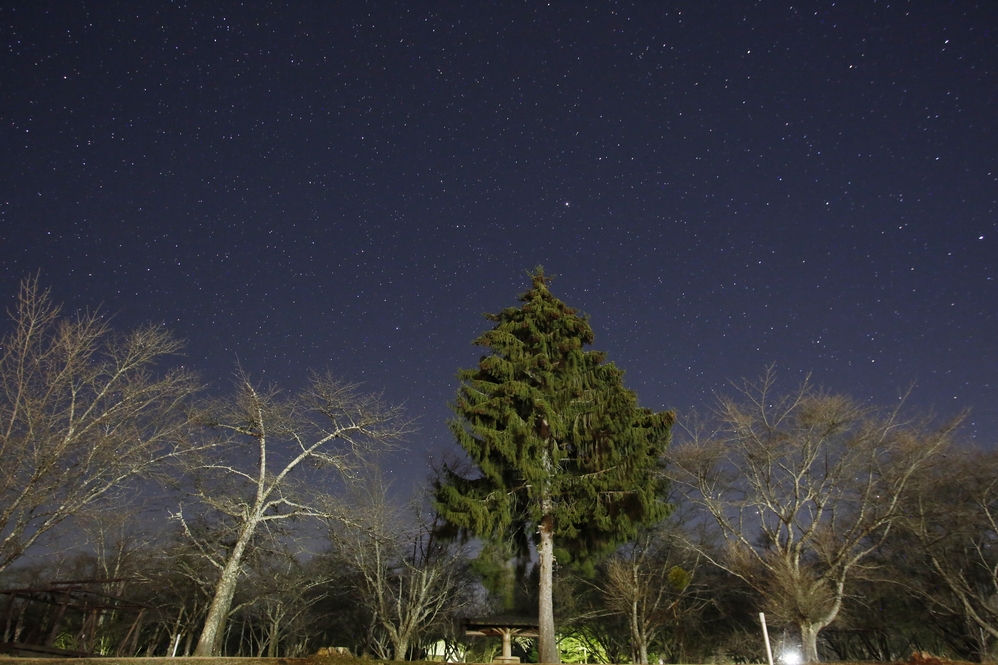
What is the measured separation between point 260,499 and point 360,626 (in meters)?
28.6

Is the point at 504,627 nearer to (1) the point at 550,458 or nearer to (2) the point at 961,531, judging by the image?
(1) the point at 550,458

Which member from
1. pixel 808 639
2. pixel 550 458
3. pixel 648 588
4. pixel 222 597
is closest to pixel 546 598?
pixel 550 458

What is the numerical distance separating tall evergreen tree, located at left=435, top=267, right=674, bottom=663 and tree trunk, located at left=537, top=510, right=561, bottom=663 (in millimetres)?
38

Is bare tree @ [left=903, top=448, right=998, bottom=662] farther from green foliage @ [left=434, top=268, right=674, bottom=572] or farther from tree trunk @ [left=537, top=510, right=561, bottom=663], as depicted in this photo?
tree trunk @ [left=537, top=510, right=561, bottom=663]

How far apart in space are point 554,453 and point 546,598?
4845 millimetres

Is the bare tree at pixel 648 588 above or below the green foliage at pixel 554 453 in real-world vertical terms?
below

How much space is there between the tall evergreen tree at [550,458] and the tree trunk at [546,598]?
0.04 metres

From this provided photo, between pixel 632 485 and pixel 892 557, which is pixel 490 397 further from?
pixel 892 557

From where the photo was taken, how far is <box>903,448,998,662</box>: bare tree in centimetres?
2447

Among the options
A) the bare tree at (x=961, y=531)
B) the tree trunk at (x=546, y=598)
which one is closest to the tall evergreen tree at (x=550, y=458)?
the tree trunk at (x=546, y=598)

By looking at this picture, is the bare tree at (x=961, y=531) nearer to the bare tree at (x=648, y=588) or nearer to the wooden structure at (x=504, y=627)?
the bare tree at (x=648, y=588)

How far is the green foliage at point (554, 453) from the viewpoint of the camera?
20.5 meters

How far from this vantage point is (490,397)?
22.6 metres

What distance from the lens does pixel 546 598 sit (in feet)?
63.7
